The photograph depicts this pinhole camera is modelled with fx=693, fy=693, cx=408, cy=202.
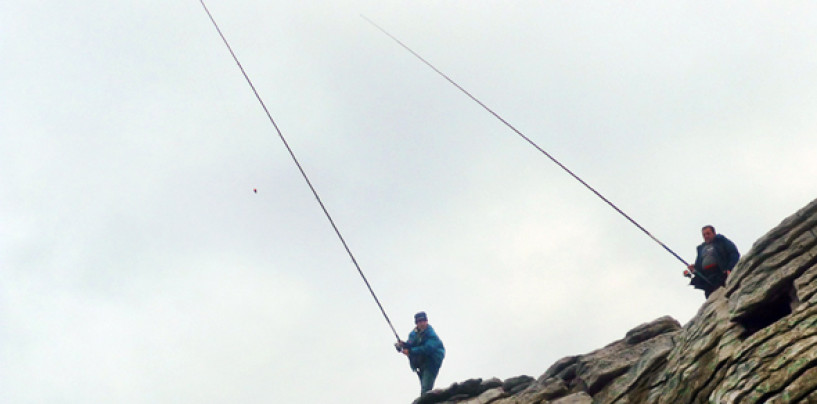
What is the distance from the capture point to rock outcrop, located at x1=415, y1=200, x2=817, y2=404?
13180mm

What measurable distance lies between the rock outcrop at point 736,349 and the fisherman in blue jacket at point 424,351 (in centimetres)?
319

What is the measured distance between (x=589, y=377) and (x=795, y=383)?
7.23 metres

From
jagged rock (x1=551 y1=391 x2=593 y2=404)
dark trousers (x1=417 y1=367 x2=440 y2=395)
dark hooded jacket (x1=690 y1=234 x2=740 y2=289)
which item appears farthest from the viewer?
dark trousers (x1=417 y1=367 x2=440 y2=395)

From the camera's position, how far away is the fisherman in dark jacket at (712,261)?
62.2ft

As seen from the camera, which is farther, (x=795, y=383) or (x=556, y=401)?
(x=556, y=401)

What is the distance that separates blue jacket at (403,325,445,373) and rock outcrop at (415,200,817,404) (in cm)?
314

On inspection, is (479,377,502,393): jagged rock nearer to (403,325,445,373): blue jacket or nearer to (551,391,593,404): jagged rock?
(403,325,445,373): blue jacket

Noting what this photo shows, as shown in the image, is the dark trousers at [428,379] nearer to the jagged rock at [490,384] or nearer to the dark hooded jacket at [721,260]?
the jagged rock at [490,384]

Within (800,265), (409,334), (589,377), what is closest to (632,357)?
(589,377)

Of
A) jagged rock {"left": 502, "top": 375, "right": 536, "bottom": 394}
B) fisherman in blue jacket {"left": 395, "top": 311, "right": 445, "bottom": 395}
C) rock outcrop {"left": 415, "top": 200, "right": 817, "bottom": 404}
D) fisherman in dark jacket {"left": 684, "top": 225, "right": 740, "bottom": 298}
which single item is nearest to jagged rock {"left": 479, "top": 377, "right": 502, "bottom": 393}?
jagged rock {"left": 502, "top": 375, "right": 536, "bottom": 394}

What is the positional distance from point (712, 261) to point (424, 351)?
8981 mm

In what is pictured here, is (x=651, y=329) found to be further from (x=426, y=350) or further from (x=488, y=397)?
(x=426, y=350)

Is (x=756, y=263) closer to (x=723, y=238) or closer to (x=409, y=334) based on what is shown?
(x=723, y=238)

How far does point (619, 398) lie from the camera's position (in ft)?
57.8
